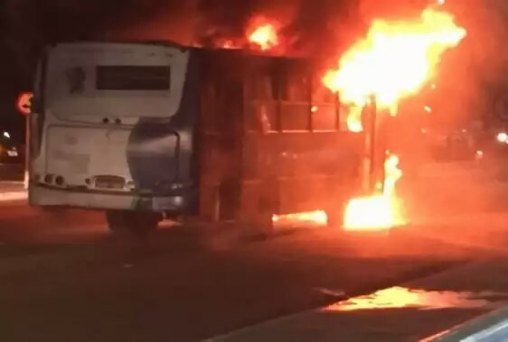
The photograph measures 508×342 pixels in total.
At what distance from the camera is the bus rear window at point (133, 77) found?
57.3 feet

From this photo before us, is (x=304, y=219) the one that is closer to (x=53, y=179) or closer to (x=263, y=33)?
(x=263, y=33)

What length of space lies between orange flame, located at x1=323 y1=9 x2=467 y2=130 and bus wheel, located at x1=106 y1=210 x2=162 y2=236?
138 inches

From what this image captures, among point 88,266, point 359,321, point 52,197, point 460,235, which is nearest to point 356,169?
point 460,235

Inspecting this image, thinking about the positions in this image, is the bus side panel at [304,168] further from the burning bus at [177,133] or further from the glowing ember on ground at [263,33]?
the glowing ember on ground at [263,33]

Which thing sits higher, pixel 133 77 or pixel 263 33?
pixel 263 33

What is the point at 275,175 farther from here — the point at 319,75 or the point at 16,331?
the point at 16,331

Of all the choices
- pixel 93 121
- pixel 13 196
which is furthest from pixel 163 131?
pixel 13 196

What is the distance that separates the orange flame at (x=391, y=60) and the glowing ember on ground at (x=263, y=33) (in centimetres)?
138

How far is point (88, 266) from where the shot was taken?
1544cm

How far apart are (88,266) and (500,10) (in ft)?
83.4

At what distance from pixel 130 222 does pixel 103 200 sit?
1844mm

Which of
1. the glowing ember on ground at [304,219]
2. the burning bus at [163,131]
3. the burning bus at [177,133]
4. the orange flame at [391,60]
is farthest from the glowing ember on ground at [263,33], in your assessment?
the burning bus at [163,131]

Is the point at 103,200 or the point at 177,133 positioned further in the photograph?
the point at 103,200

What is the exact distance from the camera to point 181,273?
15.0 m
